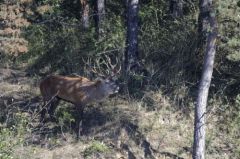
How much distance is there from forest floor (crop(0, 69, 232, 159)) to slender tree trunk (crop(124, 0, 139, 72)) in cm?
113

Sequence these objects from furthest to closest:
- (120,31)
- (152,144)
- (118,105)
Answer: (120,31), (118,105), (152,144)

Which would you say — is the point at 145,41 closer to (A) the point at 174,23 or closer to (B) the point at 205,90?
(A) the point at 174,23

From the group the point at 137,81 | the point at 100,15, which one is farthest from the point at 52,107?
the point at 100,15

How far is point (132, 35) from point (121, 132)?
9.78 ft

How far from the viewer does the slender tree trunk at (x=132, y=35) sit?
15.6 m

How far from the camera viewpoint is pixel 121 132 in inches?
559

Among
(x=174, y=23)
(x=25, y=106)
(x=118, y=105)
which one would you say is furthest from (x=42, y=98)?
(x=174, y=23)

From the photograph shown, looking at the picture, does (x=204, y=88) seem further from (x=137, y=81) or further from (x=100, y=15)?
(x=100, y=15)

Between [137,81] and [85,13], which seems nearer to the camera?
[137,81]

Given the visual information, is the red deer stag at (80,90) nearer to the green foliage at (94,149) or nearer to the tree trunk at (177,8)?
the green foliage at (94,149)

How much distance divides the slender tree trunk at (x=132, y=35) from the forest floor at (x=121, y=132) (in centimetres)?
113

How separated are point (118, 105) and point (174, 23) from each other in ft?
11.5

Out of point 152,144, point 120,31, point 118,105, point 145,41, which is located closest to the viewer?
point 152,144

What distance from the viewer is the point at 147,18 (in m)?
18.6
